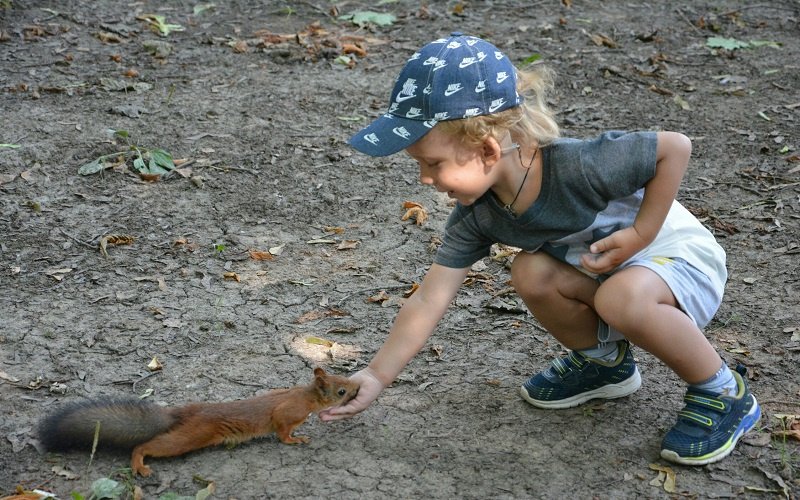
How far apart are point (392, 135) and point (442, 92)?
186 millimetres

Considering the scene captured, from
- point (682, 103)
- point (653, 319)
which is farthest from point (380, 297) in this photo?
point (682, 103)

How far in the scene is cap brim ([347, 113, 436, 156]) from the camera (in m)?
2.61

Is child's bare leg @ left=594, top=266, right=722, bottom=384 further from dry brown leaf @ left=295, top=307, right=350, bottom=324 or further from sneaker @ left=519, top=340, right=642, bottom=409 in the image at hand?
dry brown leaf @ left=295, top=307, right=350, bottom=324

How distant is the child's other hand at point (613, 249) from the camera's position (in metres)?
2.82

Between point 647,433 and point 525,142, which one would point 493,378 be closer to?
point 647,433

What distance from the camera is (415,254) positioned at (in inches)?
179

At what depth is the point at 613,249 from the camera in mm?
2842

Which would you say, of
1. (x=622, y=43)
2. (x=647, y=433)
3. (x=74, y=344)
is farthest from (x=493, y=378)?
(x=622, y=43)

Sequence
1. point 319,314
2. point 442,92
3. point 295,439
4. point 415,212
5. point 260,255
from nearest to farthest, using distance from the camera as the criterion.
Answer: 1. point 442,92
2. point 295,439
3. point 319,314
4. point 260,255
5. point 415,212

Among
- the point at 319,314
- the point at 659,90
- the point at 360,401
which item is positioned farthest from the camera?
the point at 659,90

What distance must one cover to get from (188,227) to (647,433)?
2559 mm

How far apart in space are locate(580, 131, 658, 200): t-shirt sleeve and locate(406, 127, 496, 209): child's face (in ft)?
1.02

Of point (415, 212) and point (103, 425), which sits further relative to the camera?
point (415, 212)

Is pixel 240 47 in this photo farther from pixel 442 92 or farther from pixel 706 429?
pixel 706 429
